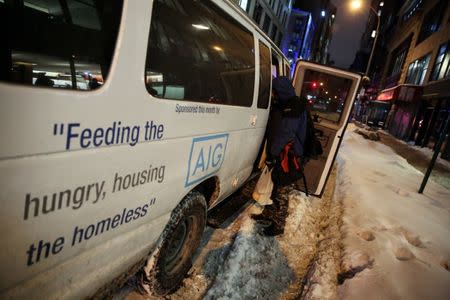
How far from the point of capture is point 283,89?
12.9 ft

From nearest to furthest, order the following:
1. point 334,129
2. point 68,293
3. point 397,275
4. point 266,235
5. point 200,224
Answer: point 68,293 → point 200,224 → point 397,275 → point 266,235 → point 334,129

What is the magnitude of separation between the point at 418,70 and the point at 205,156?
3590 centimetres

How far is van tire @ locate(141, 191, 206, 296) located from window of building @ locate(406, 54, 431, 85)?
32.5 metres

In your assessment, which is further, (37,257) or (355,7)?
(355,7)

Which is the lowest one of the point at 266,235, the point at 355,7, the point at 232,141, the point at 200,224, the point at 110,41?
the point at 266,235

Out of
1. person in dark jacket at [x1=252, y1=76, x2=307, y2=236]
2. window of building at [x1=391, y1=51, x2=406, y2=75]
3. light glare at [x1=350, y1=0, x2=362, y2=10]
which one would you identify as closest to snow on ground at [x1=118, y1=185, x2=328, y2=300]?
person in dark jacket at [x1=252, y1=76, x2=307, y2=236]

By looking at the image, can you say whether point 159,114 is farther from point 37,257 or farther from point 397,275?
point 397,275

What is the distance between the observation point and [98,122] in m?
1.43

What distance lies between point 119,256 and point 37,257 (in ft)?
1.95

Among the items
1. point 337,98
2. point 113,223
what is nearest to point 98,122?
point 113,223

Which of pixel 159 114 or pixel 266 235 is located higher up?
pixel 159 114

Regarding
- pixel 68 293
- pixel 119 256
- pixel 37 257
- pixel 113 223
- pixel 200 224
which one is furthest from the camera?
pixel 200 224

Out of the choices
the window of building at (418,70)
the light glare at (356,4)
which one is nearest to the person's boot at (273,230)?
the light glare at (356,4)

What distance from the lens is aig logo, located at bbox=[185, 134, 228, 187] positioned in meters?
2.34
